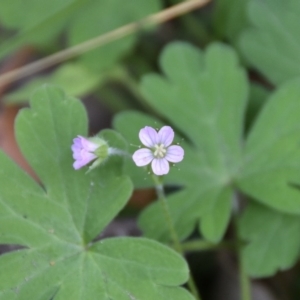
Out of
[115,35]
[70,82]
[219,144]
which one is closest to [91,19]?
[115,35]

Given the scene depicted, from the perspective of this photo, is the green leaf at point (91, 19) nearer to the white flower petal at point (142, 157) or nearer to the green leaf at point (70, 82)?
the green leaf at point (70, 82)

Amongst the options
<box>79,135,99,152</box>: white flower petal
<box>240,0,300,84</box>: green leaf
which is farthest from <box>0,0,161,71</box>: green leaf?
<box>79,135,99,152</box>: white flower petal

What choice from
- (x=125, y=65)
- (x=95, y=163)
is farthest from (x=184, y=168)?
(x=125, y=65)

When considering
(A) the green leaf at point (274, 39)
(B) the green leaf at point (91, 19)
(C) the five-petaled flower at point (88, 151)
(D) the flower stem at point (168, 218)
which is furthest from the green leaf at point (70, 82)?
(C) the five-petaled flower at point (88, 151)

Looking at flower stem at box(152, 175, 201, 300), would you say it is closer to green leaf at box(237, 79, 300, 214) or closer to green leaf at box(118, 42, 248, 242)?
green leaf at box(118, 42, 248, 242)

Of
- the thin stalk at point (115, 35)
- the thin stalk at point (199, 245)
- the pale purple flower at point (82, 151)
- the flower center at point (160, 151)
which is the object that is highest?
the pale purple flower at point (82, 151)

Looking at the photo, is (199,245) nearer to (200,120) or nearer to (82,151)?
(200,120)
